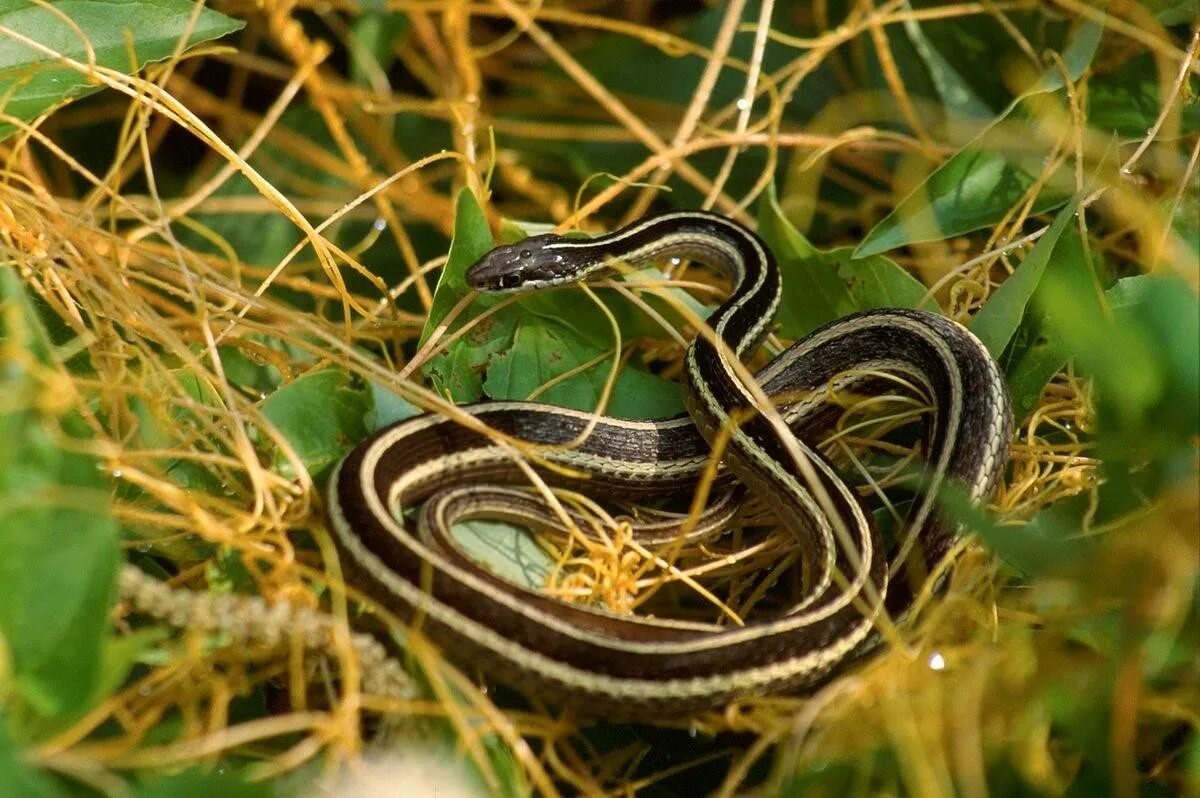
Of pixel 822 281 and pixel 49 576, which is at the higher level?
pixel 49 576

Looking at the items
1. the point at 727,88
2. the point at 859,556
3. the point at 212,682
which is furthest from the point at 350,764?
the point at 727,88

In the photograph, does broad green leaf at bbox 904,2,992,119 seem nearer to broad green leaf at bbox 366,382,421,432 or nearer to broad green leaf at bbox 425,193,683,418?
broad green leaf at bbox 425,193,683,418

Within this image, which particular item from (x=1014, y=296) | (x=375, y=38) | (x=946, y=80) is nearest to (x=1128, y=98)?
(x=946, y=80)

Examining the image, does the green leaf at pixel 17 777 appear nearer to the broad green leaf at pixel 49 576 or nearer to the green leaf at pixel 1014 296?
the broad green leaf at pixel 49 576

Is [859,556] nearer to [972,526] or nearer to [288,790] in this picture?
[972,526]

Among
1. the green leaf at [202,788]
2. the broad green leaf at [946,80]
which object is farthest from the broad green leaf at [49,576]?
the broad green leaf at [946,80]

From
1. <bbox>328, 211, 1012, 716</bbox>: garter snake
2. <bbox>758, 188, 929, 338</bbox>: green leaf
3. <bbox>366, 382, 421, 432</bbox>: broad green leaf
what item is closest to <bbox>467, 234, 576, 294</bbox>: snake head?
<bbox>328, 211, 1012, 716</bbox>: garter snake

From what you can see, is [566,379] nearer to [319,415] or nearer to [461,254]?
[461,254]
